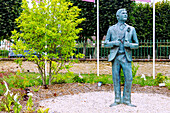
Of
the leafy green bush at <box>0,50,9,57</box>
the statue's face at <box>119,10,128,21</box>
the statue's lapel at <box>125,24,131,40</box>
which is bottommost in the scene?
the leafy green bush at <box>0,50,9,57</box>

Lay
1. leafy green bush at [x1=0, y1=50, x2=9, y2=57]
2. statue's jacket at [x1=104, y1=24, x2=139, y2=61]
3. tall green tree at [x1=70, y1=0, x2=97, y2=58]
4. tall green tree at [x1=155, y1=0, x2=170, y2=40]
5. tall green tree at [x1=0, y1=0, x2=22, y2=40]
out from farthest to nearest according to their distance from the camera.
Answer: tall green tree at [x1=155, y1=0, x2=170, y2=40]
tall green tree at [x1=70, y1=0, x2=97, y2=58]
tall green tree at [x1=0, y1=0, x2=22, y2=40]
leafy green bush at [x1=0, y1=50, x2=9, y2=57]
statue's jacket at [x1=104, y1=24, x2=139, y2=61]

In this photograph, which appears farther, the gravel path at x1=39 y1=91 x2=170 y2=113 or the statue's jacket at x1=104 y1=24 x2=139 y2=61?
the statue's jacket at x1=104 y1=24 x2=139 y2=61

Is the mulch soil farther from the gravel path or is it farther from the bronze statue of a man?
the bronze statue of a man

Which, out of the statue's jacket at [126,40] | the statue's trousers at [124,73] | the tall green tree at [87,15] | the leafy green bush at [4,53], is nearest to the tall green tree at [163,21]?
the tall green tree at [87,15]

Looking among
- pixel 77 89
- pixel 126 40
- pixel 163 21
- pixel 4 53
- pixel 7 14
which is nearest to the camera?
pixel 126 40

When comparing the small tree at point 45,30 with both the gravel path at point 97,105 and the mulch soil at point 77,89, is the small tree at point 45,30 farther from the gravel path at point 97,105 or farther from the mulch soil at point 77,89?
the gravel path at point 97,105

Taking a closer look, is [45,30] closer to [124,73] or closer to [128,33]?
[128,33]

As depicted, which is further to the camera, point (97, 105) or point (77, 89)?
point (77, 89)

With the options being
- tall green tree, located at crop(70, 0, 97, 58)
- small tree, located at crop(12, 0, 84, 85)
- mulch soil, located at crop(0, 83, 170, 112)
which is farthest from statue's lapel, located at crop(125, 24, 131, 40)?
tall green tree, located at crop(70, 0, 97, 58)

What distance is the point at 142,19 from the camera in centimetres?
1719

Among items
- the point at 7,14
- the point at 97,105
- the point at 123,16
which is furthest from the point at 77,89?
the point at 7,14

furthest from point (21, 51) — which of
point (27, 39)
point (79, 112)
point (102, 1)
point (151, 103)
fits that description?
point (102, 1)

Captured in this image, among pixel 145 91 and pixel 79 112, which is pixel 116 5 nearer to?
pixel 145 91

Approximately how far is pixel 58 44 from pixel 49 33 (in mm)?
725
